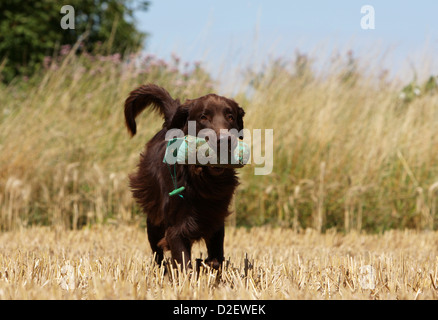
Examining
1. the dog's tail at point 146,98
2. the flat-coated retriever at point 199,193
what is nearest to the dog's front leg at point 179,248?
the flat-coated retriever at point 199,193

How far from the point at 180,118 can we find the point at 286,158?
3.40 m

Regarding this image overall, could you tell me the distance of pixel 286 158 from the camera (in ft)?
21.3

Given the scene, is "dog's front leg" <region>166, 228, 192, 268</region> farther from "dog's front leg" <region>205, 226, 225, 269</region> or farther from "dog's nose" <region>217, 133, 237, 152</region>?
"dog's nose" <region>217, 133, 237, 152</region>

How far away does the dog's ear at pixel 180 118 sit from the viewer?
320 cm

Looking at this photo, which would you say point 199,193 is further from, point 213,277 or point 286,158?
point 286,158

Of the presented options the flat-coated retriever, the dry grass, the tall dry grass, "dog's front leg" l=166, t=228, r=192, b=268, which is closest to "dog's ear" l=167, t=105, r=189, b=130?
the flat-coated retriever

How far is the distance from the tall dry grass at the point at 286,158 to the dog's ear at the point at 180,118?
9.64 feet

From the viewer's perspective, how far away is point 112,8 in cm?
1673

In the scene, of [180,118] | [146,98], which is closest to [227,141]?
[180,118]

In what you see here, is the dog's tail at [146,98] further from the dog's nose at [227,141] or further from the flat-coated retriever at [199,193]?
the dog's nose at [227,141]
